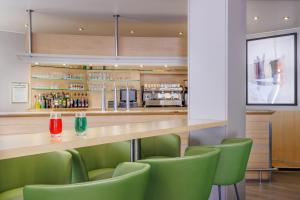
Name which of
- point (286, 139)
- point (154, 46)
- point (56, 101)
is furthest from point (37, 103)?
point (286, 139)

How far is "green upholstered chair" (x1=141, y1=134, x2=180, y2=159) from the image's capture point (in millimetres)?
3207

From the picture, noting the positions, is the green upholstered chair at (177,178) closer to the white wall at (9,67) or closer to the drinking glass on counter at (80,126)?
the drinking glass on counter at (80,126)

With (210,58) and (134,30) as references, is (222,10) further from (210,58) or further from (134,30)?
(134,30)

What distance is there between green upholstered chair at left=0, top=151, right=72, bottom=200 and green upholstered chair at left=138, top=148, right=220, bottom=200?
2.10 ft

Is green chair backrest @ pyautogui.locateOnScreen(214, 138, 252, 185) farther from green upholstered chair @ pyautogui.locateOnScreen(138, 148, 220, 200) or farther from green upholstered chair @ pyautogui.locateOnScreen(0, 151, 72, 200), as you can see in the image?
green upholstered chair @ pyautogui.locateOnScreen(0, 151, 72, 200)

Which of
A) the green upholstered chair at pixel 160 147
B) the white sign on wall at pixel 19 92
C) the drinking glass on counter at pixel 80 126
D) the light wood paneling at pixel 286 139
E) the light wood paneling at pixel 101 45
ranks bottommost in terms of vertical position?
the light wood paneling at pixel 286 139

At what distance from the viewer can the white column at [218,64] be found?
11.4 feet

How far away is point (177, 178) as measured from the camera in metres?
1.87

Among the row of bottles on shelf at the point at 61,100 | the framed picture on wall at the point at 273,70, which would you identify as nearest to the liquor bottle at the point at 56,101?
the row of bottles on shelf at the point at 61,100

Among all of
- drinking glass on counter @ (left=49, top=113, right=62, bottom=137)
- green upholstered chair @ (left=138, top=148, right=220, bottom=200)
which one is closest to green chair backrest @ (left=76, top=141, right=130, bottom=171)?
drinking glass on counter @ (left=49, top=113, right=62, bottom=137)

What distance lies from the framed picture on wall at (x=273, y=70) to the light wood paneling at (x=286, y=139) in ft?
1.14

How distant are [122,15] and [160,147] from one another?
3.62 m

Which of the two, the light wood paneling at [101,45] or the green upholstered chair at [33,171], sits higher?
the light wood paneling at [101,45]

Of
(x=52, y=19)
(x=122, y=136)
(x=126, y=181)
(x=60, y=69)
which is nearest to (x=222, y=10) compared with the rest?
(x=122, y=136)
